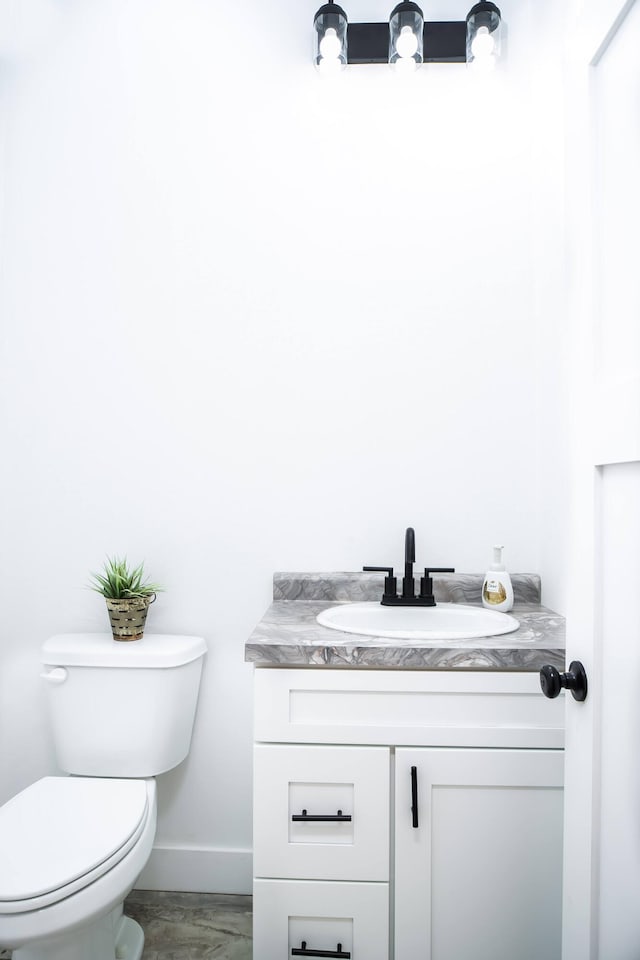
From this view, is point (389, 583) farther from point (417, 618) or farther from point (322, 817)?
point (322, 817)

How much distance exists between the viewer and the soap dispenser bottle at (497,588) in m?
1.53

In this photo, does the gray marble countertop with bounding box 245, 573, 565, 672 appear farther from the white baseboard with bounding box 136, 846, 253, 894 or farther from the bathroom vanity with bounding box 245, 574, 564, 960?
the white baseboard with bounding box 136, 846, 253, 894

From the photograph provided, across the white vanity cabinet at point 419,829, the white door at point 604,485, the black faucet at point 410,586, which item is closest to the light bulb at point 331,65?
the white door at point 604,485

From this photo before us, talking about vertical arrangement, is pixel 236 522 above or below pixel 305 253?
below

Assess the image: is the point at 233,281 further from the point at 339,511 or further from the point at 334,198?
the point at 339,511

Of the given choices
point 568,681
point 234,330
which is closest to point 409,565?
point 568,681

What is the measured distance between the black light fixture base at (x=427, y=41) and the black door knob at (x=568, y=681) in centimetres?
164

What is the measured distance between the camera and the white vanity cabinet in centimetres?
118

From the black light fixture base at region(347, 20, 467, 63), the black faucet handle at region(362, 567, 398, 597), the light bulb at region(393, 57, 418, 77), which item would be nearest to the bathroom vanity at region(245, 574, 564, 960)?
the black faucet handle at region(362, 567, 398, 597)

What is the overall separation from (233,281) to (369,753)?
1.26 meters

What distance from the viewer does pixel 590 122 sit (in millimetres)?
874

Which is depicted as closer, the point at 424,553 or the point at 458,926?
the point at 458,926

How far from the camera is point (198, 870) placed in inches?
66.9

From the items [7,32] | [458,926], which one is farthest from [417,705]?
[7,32]
